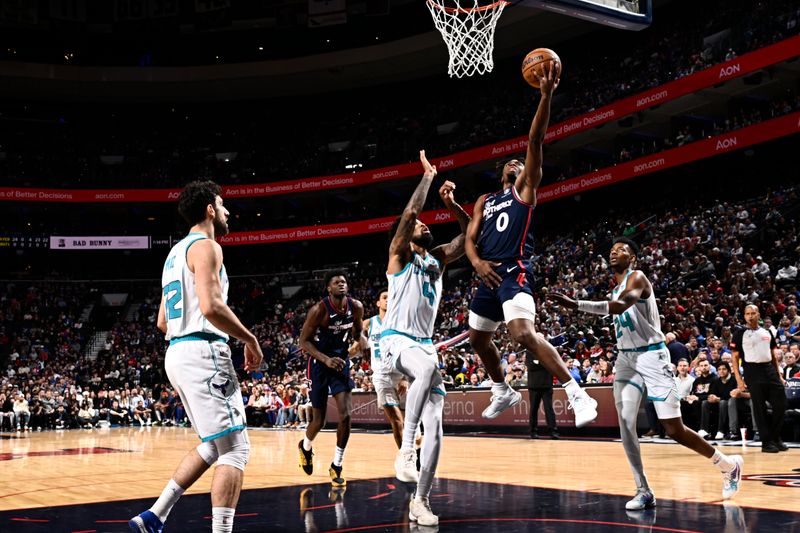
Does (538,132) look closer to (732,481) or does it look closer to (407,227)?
(407,227)

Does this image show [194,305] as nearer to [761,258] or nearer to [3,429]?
[761,258]

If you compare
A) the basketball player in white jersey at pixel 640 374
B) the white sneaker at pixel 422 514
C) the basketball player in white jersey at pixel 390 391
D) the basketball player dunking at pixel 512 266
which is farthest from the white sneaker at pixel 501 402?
the basketball player in white jersey at pixel 390 391

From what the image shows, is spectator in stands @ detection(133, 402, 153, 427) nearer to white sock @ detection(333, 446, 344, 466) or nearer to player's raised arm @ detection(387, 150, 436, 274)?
white sock @ detection(333, 446, 344, 466)

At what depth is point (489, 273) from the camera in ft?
19.2

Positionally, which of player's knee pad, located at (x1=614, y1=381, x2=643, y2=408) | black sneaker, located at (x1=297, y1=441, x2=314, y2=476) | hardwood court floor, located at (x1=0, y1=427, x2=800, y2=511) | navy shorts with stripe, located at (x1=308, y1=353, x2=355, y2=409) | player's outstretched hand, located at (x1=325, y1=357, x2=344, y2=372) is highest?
player's outstretched hand, located at (x1=325, y1=357, x2=344, y2=372)

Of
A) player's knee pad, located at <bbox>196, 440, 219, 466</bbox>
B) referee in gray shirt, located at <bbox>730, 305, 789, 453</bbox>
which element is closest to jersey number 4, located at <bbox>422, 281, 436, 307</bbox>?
player's knee pad, located at <bbox>196, 440, 219, 466</bbox>

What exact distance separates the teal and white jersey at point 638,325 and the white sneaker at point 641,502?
115 cm

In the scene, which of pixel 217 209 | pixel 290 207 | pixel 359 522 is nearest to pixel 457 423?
pixel 359 522

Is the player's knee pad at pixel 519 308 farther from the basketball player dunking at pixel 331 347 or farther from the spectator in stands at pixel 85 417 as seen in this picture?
the spectator in stands at pixel 85 417

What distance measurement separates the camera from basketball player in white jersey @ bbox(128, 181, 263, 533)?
13.5ft

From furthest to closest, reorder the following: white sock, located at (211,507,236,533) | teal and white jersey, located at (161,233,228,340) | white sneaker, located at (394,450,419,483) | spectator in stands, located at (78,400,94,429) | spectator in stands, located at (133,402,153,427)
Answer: spectator in stands, located at (133,402,153,427), spectator in stands, located at (78,400,94,429), white sneaker, located at (394,450,419,483), teal and white jersey, located at (161,233,228,340), white sock, located at (211,507,236,533)

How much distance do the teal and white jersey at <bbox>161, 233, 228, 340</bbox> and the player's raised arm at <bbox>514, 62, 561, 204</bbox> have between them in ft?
8.24

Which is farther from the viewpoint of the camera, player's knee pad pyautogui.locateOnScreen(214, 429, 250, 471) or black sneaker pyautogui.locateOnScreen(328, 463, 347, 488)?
black sneaker pyautogui.locateOnScreen(328, 463, 347, 488)

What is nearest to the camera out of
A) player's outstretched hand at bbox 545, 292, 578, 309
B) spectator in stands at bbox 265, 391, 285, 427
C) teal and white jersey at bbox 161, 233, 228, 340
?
teal and white jersey at bbox 161, 233, 228, 340
